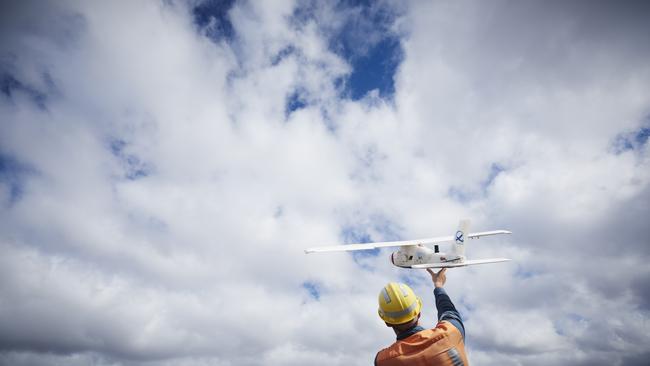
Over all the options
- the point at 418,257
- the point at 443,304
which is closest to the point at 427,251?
the point at 418,257

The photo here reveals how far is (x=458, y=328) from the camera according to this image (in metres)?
3.56

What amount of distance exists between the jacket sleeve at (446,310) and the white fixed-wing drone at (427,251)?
30.0m

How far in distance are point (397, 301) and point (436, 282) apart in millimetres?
1184

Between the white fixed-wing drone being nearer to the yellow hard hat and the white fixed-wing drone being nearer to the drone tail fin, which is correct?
the drone tail fin

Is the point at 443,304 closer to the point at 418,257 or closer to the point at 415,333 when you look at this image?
the point at 415,333

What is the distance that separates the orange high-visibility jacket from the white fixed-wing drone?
3099cm

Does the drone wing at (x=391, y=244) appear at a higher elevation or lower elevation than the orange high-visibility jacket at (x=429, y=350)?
higher

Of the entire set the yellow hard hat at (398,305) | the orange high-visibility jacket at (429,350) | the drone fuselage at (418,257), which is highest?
the drone fuselage at (418,257)

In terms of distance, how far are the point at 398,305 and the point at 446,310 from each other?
2.27 ft

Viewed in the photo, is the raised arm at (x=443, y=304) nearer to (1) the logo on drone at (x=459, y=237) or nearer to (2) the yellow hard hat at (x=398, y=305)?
(2) the yellow hard hat at (x=398, y=305)

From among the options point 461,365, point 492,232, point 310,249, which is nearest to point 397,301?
point 461,365

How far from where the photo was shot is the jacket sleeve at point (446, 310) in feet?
11.9

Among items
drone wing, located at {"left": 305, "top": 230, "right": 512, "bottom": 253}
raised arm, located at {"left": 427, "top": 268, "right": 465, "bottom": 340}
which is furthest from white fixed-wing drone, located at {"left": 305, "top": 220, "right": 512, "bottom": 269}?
raised arm, located at {"left": 427, "top": 268, "right": 465, "bottom": 340}

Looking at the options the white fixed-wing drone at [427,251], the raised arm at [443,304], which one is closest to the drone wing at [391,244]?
the white fixed-wing drone at [427,251]
